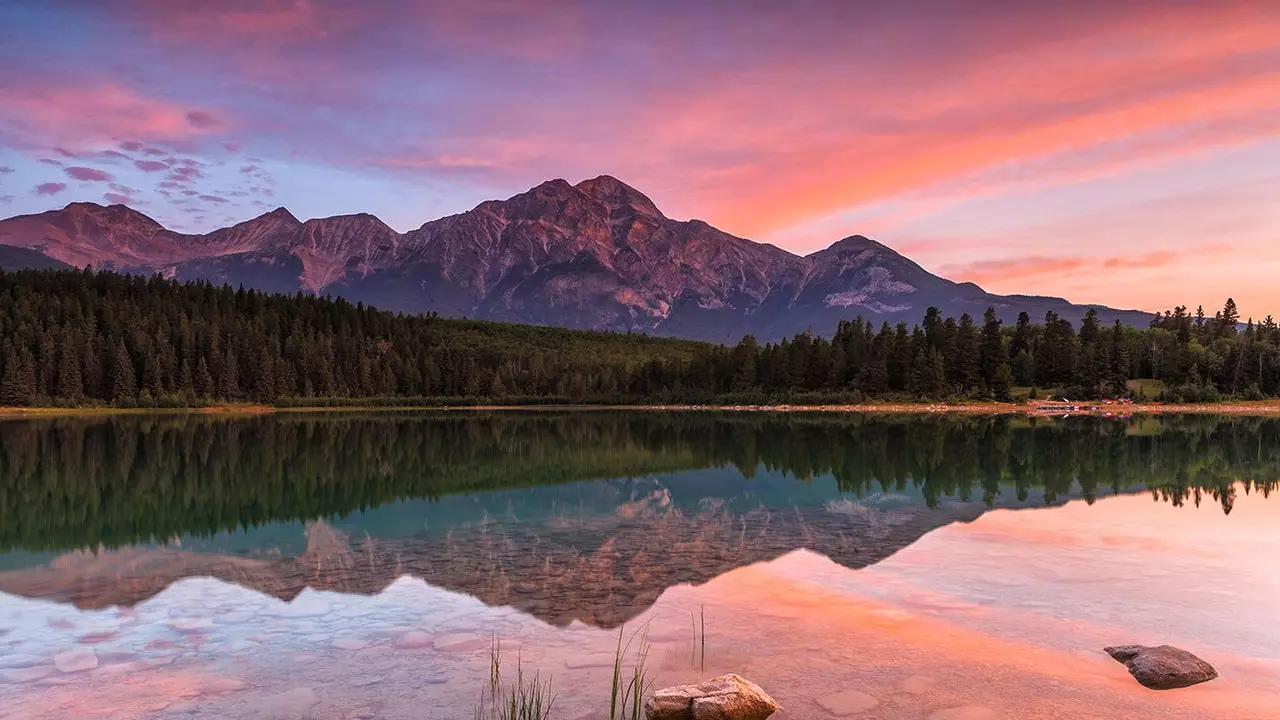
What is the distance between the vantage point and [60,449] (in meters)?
62.9

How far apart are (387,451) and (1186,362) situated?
149086mm

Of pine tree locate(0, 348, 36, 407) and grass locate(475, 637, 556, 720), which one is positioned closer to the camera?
grass locate(475, 637, 556, 720)

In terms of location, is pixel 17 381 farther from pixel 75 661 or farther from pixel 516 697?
pixel 516 697

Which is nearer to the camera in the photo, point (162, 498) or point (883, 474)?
point (162, 498)

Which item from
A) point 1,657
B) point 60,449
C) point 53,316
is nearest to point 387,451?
point 60,449

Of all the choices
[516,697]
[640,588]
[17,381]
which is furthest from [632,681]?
[17,381]

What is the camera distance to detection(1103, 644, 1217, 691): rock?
12.9 m

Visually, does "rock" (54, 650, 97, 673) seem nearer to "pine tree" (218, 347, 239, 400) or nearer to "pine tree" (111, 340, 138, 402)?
"pine tree" (111, 340, 138, 402)

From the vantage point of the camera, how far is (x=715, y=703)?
1136 centimetres

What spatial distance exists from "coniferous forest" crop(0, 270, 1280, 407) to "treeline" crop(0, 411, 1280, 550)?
67.1m

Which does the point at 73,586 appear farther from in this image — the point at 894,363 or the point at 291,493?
the point at 894,363

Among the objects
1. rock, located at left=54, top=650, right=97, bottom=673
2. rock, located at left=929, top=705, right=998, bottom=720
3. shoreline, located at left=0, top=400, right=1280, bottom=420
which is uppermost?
rock, located at left=929, top=705, right=998, bottom=720

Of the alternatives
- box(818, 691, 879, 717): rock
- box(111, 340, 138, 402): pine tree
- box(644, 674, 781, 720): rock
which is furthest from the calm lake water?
box(111, 340, 138, 402): pine tree

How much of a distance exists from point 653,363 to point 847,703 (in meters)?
184
